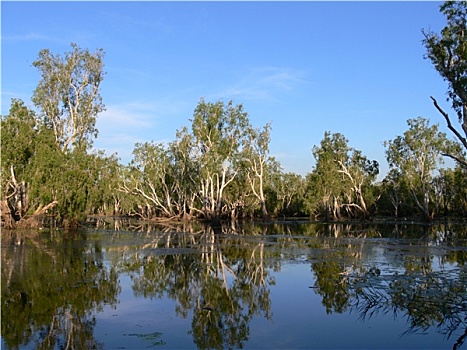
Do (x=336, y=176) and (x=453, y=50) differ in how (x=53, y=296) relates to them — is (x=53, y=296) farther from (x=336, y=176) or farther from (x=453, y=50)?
(x=336, y=176)

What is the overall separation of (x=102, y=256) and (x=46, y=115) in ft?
84.3

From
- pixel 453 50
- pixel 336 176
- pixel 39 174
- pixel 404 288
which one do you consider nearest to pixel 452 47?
pixel 453 50

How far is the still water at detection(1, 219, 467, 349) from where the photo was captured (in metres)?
7.70

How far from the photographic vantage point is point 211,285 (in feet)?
40.2

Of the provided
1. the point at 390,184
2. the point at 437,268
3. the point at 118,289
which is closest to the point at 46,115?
the point at 118,289

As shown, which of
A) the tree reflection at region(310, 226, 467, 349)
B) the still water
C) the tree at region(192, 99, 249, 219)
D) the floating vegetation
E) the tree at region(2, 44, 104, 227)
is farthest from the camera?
the tree at region(192, 99, 249, 219)

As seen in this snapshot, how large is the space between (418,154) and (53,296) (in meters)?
49.6

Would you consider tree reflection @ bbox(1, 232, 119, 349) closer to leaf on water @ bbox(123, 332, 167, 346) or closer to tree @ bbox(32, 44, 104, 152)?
leaf on water @ bbox(123, 332, 167, 346)

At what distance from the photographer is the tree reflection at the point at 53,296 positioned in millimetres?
7598

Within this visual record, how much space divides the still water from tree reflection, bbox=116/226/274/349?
0.10 feet

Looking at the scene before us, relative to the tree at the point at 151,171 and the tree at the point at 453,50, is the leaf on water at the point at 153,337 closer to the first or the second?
the tree at the point at 453,50

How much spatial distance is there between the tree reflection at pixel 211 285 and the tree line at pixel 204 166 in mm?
7257

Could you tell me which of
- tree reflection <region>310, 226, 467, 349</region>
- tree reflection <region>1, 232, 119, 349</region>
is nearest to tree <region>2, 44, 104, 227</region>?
tree reflection <region>1, 232, 119, 349</region>

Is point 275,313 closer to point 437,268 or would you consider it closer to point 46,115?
point 437,268
